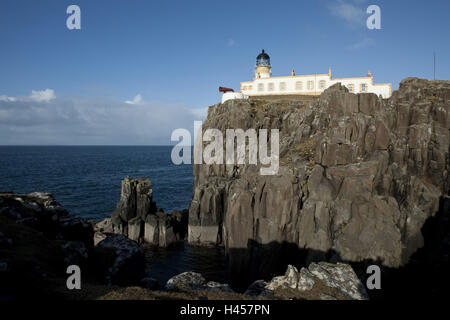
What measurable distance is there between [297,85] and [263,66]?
47.1 ft

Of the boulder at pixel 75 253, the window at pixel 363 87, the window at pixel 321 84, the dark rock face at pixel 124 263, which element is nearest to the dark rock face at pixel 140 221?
the dark rock face at pixel 124 263

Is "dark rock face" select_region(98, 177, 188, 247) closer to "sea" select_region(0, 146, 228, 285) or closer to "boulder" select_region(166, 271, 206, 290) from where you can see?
"sea" select_region(0, 146, 228, 285)

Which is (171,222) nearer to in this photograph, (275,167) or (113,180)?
(275,167)

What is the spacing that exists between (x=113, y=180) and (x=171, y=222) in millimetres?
60283

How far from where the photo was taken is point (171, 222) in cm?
4959

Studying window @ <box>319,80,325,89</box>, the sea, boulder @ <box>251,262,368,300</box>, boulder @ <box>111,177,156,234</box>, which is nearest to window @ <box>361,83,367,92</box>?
window @ <box>319,80,325,89</box>

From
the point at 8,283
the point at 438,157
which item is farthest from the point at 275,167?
the point at 8,283

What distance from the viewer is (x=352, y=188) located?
32250mm

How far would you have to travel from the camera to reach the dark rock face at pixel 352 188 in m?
30.8

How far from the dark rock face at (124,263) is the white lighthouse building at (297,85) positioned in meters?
57.3

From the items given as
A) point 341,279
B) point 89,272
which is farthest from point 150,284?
point 341,279

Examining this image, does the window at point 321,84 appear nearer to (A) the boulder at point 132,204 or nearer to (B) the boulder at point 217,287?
(A) the boulder at point 132,204

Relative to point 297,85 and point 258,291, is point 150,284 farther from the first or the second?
point 297,85

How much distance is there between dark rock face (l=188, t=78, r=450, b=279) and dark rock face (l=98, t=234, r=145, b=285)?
43.8 feet
